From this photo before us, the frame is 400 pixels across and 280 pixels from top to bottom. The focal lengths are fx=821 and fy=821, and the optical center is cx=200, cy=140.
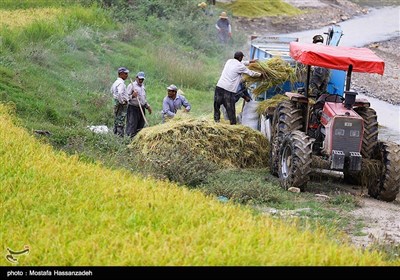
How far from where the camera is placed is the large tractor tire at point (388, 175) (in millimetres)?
13414

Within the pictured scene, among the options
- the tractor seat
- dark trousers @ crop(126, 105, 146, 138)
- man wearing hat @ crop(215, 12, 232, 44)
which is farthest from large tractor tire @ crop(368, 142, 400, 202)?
man wearing hat @ crop(215, 12, 232, 44)

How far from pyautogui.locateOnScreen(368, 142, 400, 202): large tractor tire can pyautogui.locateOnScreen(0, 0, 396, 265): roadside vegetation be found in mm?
738

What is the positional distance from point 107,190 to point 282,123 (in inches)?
199

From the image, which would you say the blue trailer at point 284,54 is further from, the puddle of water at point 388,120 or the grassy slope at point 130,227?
the grassy slope at point 130,227

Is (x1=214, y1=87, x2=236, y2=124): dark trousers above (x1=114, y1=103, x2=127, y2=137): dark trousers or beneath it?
above

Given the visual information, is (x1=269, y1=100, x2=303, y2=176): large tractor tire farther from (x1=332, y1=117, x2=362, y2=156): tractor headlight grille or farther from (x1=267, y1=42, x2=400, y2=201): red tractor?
(x1=332, y1=117, x2=362, y2=156): tractor headlight grille

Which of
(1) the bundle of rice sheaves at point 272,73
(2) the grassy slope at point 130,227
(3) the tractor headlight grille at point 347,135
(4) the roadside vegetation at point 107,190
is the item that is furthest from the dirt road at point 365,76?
(1) the bundle of rice sheaves at point 272,73

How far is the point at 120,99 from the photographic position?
17.1m

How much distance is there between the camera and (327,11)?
5409 cm

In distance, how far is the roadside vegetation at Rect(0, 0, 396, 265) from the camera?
331 inches

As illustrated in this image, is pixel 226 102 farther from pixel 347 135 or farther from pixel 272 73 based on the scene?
pixel 347 135

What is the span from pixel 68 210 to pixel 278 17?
4031cm

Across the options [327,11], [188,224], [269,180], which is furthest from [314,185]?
[327,11]
